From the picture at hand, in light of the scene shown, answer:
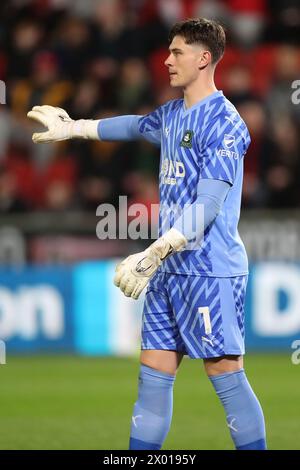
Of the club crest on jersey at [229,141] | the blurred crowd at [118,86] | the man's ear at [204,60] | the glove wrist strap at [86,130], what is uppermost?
the blurred crowd at [118,86]

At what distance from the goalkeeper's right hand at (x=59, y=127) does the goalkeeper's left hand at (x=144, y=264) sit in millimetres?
857

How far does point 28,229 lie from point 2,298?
2.42 ft

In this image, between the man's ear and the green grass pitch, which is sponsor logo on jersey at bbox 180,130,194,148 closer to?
the man's ear

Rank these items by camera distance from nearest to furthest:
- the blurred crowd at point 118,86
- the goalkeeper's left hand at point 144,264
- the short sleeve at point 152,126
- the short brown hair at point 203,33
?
the goalkeeper's left hand at point 144,264 → the short brown hair at point 203,33 → the short sleeve at point 152,126 → the blurred crowd at point 118,86

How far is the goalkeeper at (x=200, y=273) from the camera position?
Answer: 16.8 feet

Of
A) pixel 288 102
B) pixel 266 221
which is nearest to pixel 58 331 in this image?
pixel 266 221

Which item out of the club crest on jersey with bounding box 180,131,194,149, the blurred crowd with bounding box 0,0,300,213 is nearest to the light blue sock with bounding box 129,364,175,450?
the club crest on jersey with bounding box 180,131,194,149

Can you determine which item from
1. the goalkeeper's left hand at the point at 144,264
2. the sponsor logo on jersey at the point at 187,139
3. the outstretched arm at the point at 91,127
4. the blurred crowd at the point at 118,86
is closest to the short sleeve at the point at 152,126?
the outstretched arm at the point at 91,127

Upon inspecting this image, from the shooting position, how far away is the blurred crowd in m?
11.9

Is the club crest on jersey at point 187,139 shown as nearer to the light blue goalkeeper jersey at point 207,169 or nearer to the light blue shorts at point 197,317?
the light blue goalkeeper jersey at point 207,169

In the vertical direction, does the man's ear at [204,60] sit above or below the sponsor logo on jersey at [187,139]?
above

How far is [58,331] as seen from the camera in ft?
35.2

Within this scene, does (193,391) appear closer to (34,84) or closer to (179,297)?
(179,297)

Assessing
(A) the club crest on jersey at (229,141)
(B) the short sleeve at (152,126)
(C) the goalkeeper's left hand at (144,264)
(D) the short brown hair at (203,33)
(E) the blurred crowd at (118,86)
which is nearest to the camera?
(C) the goalkeeper's left hand at (144,264)
